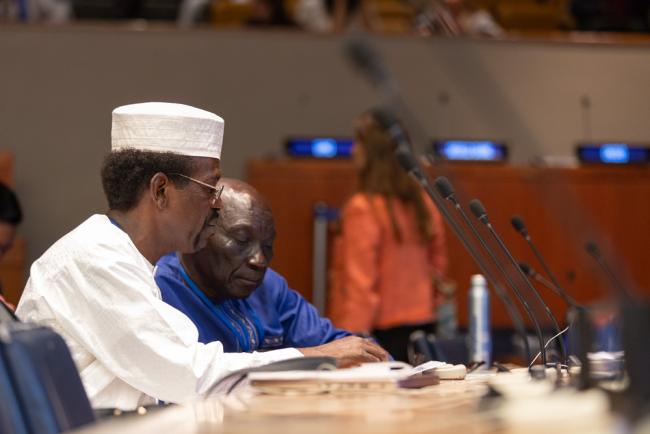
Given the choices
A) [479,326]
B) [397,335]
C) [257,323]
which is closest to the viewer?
[257,323]

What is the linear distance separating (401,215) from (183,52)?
3241 mm

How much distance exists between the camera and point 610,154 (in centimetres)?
839

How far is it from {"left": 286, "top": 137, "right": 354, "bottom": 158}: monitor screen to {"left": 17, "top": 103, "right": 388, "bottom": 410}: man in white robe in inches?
205

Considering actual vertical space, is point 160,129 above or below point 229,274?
above

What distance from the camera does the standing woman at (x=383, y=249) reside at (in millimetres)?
5824

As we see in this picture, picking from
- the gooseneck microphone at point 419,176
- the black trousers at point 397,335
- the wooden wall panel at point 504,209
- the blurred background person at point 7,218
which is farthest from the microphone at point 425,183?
the wooden wall panel at point 504,209

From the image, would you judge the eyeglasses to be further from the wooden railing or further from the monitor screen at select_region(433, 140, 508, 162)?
the monitor screen at select_region(433, 140, 508, 162)

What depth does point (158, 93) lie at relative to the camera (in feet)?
28.1

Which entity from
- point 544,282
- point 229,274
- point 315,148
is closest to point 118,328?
point 229,274

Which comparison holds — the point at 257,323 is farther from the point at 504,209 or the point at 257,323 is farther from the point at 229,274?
the point at 504,209

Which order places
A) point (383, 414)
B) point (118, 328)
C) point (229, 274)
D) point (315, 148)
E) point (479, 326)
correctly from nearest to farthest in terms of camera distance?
point (383, 414), point (118, 328), point (229, 274), point (479, 326), point (315, 148)

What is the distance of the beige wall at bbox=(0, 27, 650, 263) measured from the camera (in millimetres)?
8500

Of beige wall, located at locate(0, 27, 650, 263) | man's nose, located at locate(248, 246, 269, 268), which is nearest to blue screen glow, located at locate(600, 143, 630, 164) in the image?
beige wall, located at locate(0, 27, 650, 263)

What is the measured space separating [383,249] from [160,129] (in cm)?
300
